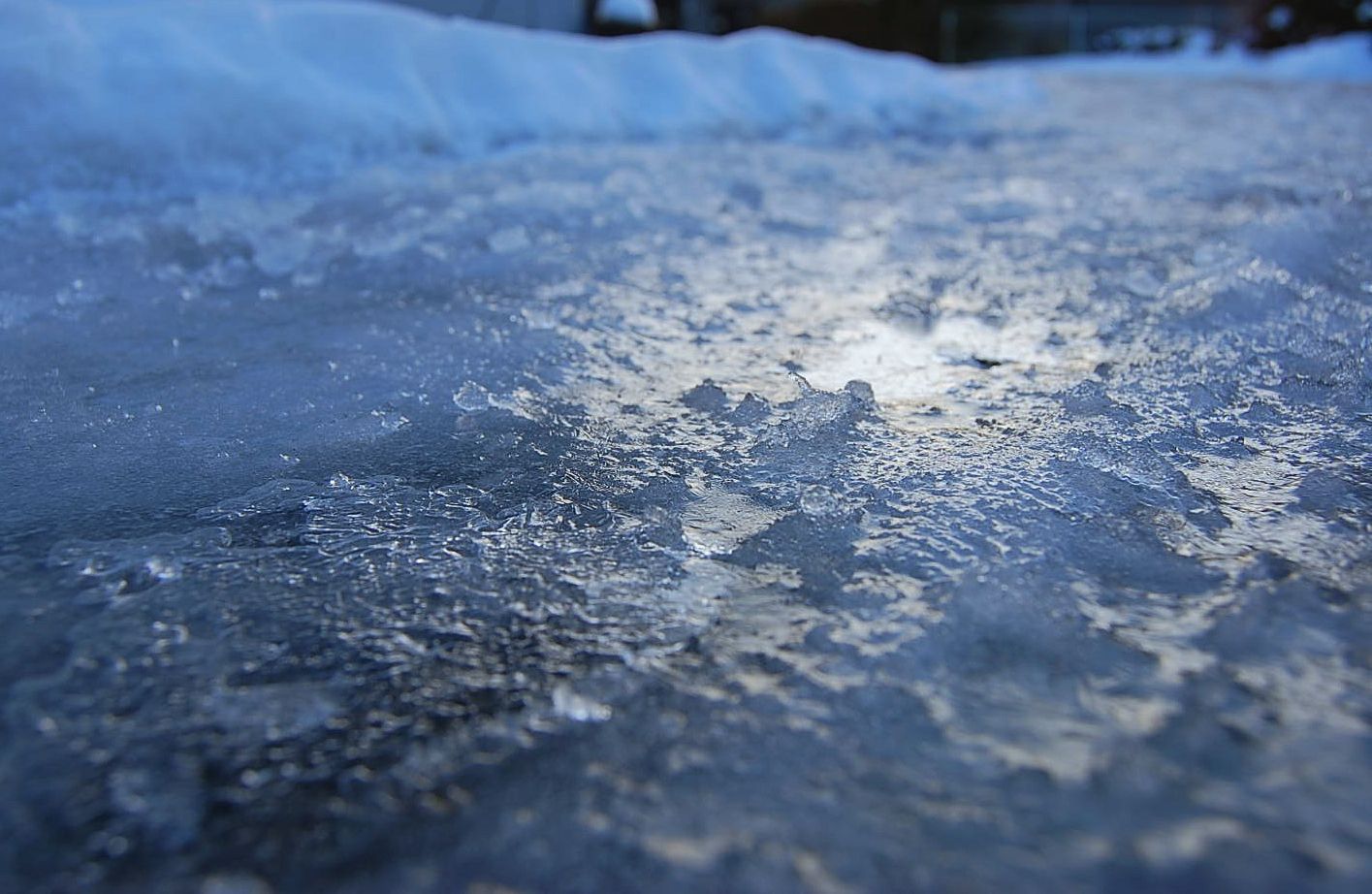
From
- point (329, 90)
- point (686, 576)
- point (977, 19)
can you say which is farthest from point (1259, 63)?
point (686, 576)

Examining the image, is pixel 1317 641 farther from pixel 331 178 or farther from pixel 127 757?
pixel 331 178

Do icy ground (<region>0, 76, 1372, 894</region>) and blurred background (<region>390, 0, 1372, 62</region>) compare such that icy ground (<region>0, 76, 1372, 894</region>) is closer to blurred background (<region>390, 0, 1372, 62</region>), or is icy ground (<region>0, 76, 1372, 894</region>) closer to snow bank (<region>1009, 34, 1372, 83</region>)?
blurred background (<region>390, 0, 1372, 62</region>)

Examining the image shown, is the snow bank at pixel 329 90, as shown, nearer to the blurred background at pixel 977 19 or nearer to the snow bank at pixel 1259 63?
the blurred background at pixel 977 19

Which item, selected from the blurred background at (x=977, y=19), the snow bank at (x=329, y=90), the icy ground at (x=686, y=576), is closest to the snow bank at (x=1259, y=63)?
the blurred background at (x=977, y=19)

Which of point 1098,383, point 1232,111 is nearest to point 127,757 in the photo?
point 1098,383

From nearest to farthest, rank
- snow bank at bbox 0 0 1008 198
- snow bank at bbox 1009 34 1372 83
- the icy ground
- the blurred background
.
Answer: the icy ground → snow bank at bbox 0 0 1008 198 → the blurred background → snow bank at bbox 1009 34 1372 83

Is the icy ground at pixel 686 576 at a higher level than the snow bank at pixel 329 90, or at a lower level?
lower

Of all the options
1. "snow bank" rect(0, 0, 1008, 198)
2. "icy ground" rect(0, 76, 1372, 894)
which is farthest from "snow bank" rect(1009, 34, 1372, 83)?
"icy ground" rect(0, 76, 1372, 894)
